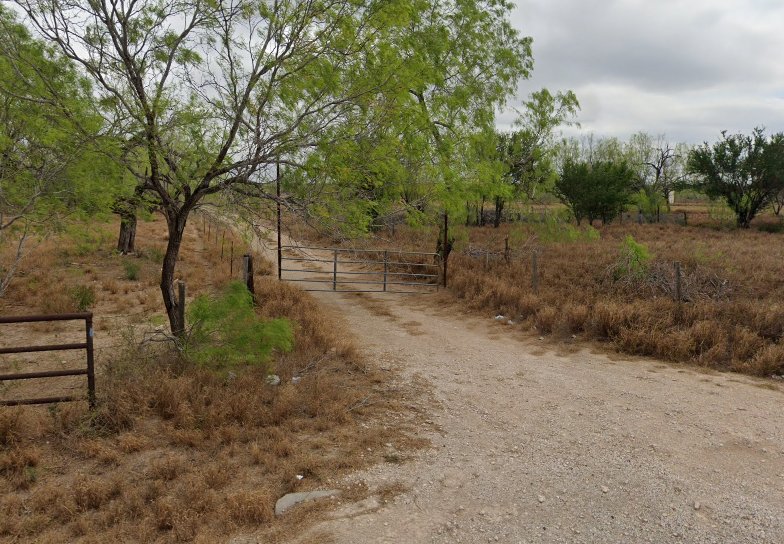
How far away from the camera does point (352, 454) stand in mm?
4734

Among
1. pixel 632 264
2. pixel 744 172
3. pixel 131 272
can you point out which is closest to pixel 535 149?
pixel 632 264

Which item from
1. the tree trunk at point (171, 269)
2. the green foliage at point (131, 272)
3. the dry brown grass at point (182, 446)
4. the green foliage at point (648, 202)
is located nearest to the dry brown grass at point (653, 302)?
the tree trunk at point (171, 269)

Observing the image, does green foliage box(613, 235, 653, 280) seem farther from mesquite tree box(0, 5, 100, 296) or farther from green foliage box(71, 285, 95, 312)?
green foliage box(71, 285, 95, 312)

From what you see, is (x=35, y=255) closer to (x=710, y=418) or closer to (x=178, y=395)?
(x=178, y=395)

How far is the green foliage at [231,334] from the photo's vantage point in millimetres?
6016

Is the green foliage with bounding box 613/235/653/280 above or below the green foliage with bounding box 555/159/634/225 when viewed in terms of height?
below

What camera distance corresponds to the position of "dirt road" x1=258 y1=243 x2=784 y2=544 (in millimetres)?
3715

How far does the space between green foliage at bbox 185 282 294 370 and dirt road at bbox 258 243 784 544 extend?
2243 mm

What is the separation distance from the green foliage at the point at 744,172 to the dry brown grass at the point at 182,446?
3534 centimetres

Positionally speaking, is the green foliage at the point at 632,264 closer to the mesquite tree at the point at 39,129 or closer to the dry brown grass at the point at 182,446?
the dry brown grass at the point at 182,446

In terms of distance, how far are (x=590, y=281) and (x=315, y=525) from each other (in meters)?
11.0

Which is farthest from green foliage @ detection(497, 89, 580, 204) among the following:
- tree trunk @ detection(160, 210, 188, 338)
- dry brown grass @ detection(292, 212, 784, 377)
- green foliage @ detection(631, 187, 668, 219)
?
green foliage @ detection(631, 187, 668, 219)

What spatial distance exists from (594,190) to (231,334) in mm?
30579

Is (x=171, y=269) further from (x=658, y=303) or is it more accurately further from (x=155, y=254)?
(x=155, y=254)
